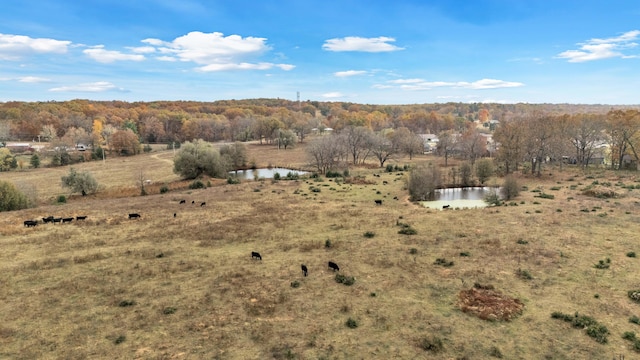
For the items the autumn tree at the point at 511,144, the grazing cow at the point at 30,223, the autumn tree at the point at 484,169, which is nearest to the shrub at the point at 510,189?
the autumn tree at the point at 484,169

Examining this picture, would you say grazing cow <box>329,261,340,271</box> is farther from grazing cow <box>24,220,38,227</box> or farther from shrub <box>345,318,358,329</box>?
grazing cow <box>24,220,38,227</box>

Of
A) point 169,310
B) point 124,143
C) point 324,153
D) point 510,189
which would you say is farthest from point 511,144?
point 124,143

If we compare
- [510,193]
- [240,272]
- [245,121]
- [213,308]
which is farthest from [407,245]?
[245,121]

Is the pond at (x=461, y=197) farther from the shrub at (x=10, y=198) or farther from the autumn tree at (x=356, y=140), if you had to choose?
the shrub at (x=10, y=198)

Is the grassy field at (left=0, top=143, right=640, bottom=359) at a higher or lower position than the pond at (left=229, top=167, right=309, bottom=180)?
higher

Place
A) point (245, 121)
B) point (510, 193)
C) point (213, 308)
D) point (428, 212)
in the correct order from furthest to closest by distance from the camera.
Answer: point (245, 121), point (510, 193), point (428, 212), point (213, 308)


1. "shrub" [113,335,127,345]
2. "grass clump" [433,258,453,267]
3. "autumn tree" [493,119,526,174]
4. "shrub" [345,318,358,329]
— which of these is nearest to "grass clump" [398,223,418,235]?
"grass clump" [433,258,453,267]

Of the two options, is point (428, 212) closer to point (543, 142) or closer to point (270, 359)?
point (270, 359)
